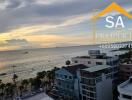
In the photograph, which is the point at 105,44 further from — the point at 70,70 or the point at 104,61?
the point at 70,70

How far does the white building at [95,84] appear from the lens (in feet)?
84.4

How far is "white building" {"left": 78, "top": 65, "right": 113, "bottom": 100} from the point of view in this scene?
25734 millimetres

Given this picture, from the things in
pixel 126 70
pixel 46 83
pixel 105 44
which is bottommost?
pixel 46 83

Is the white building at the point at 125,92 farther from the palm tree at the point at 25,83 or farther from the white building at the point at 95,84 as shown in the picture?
the palm tree at the point at 25,83

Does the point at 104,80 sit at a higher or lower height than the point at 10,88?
higher

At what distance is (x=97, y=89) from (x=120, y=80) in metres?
8.68

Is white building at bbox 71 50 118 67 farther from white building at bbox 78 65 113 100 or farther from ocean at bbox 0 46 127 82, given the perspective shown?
ocean at bbox 0 46 127 82

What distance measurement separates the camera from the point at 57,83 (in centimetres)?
3178

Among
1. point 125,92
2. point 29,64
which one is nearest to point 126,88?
point 125,92

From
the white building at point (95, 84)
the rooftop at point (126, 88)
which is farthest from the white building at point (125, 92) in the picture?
the white building at point (95, 84)

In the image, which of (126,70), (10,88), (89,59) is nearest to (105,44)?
(89,59)

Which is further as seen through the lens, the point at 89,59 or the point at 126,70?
the point at 89,59

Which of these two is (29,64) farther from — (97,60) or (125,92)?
(125,92)

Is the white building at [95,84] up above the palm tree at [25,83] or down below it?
above
